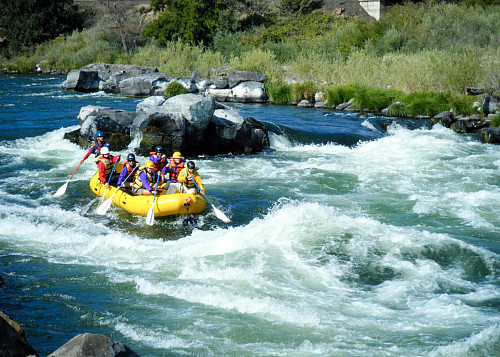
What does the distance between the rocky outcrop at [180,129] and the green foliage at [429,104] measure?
17.9 feet

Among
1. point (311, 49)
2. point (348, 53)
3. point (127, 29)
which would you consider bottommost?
point (348, 53)

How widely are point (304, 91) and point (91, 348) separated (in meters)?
16.7

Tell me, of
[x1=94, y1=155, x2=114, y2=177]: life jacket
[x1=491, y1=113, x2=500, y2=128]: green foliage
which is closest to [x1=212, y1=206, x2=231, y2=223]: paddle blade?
[x1=94, y1=155, x2=114, y2=177]: life jacket

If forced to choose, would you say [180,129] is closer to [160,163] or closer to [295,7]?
[160,163]

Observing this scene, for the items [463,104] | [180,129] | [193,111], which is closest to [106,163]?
[180,129]

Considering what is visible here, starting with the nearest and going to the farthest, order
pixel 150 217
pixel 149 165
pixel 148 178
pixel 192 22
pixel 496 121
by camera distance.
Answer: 1. pixel 150 217
2. pixel 148 178
3. pixel 149 165
4. pixel 496 121
5. pixel 192 22

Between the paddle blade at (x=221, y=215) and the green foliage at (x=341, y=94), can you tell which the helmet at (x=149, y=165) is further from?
the green foliage at (x=341, y=94)

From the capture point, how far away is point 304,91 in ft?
62.8

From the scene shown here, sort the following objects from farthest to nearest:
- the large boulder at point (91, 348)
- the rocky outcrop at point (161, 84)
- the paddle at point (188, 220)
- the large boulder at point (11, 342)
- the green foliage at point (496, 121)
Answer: the rocky outcrop at point (161, 84) < the green foliage at point (496, 121) < the paddle at point (188, 220) < the large boulder at point (11, 342) < the large boulder at point (91, 348)

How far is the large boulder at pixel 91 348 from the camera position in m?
3.24

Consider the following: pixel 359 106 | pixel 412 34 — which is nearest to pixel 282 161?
pixel 359 106

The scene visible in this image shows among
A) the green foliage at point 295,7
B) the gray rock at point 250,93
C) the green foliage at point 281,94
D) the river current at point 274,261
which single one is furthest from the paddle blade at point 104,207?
the green foliage at point 295,7

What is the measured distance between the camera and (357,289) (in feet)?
19.1

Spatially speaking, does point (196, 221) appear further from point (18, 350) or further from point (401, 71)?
point (401, 71)
